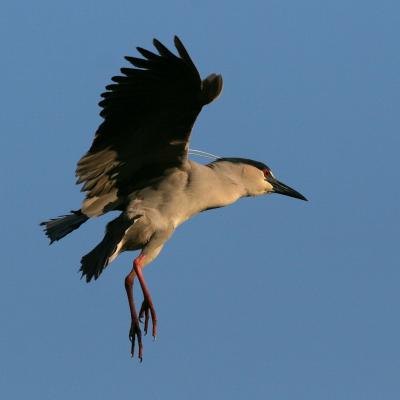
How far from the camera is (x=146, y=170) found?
8711 millimetres

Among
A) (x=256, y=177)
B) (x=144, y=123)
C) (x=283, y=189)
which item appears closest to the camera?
(x=144, y=123)

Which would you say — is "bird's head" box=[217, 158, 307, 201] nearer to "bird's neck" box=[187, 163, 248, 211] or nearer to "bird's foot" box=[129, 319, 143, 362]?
"bird's neck" box=[187, 163, 248, 211]

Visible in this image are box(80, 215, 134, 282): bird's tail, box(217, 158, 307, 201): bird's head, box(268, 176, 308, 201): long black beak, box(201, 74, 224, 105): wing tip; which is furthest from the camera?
box(268, 176, 308, 201): long black beak

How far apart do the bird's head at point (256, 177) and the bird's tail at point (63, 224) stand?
3.93 feet

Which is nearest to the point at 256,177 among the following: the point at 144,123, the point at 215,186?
the point at 215,186

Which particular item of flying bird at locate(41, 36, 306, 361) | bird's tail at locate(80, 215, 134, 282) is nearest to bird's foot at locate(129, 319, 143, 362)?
flying bird at locate(41, 36, 306, 361)

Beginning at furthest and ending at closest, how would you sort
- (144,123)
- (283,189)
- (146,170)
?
(283,189)
(146,170)
(144,123)

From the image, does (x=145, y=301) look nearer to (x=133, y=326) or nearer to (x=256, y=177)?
(x=133, y=326)

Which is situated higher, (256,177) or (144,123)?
(144,123)

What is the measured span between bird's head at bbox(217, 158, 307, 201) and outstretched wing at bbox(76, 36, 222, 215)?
2.96 feet

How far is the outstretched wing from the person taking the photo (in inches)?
314

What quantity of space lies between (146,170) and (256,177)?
3.80 feet

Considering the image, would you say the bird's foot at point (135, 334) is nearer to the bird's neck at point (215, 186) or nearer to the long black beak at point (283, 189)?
the bird's neck at point (215, 186)

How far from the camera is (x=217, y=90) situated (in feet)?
26.0
